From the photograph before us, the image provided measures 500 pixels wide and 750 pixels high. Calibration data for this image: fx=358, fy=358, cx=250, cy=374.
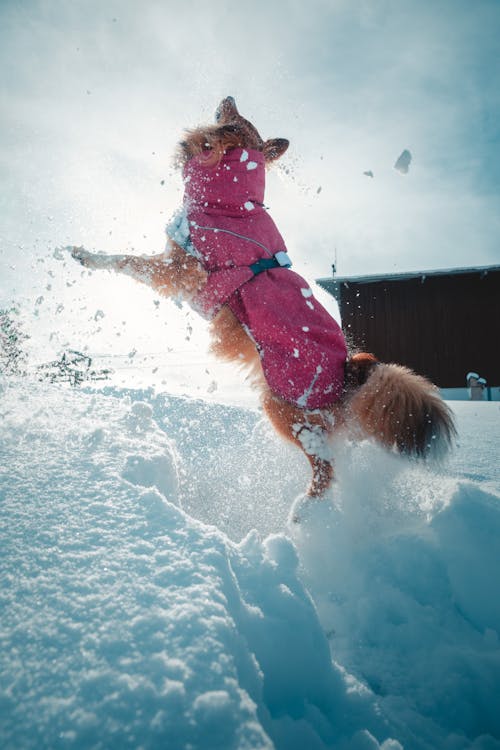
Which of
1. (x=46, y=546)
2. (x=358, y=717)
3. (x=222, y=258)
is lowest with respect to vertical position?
(x=358, y=717)

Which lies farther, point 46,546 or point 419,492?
point 419,492

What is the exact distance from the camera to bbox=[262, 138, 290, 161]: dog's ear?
2385mm

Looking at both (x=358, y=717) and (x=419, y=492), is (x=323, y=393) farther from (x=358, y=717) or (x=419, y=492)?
(x=358, y=717)

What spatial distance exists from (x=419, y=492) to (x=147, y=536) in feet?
4.98

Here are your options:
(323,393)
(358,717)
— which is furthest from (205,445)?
(358,717)

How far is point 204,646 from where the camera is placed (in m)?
0.57

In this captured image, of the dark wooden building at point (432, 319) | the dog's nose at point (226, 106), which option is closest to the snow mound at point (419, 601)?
the dog's nose at point (226, 106)

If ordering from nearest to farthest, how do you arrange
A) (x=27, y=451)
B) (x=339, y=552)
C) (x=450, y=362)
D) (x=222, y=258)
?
(x=27, y=451)
(x=339, y=552)
(x=222, y=258)
(x=450, y=362)

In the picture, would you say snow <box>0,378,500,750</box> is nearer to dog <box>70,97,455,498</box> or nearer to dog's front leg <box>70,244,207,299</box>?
dog <box>70,97,455,498</box>

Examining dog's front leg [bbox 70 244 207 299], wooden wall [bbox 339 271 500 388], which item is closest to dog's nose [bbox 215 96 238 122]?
dog's front leg [bbox 70 244 207 299]

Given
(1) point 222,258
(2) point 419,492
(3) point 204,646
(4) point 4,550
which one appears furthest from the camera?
(1) point 222,258

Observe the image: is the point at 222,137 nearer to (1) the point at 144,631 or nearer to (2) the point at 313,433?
(2) the point at 313,433

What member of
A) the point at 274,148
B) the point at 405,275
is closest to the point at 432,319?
the point at 405,275

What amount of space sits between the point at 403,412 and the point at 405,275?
11.1 metres
